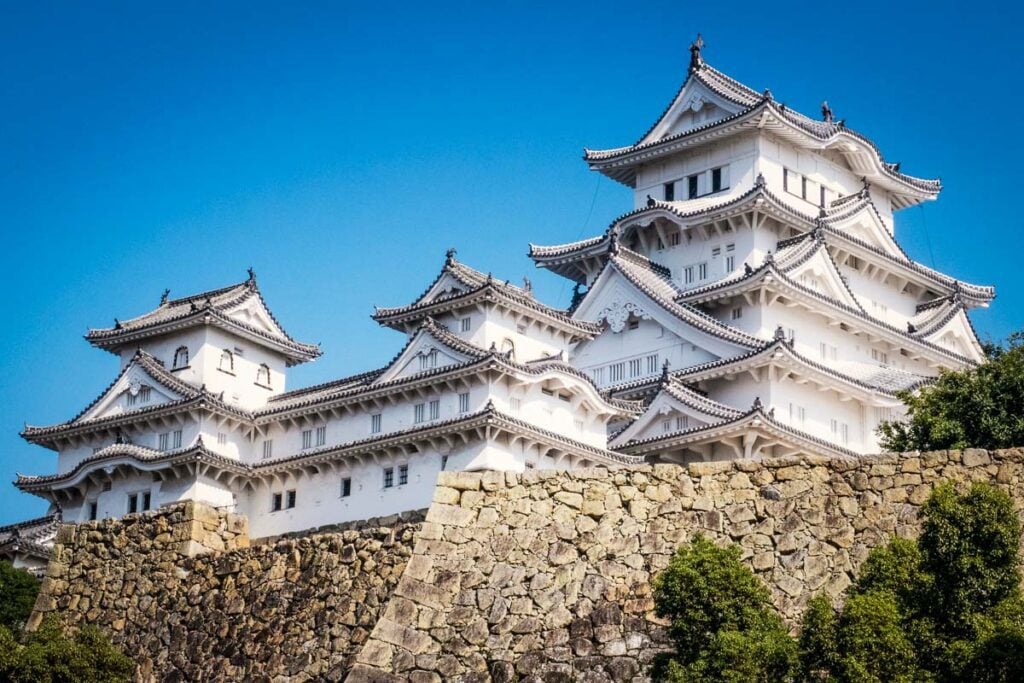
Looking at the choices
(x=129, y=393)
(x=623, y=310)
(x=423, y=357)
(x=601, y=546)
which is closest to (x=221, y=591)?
(x=601, y=546)

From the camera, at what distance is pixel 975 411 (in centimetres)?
4200

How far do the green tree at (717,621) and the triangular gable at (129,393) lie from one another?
117ft

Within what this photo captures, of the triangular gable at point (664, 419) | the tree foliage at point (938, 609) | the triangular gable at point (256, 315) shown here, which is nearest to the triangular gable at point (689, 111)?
the triangular gable at point (664, 419)

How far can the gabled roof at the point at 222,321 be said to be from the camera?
Answer: 6288 centimetres

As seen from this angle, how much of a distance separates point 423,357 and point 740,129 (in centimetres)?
1621

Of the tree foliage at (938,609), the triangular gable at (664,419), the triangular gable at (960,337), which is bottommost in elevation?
the tree foliage at (938,609)

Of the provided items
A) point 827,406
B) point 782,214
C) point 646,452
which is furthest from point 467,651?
point 782,214

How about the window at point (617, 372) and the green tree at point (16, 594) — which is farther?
the window at point (617, 372)

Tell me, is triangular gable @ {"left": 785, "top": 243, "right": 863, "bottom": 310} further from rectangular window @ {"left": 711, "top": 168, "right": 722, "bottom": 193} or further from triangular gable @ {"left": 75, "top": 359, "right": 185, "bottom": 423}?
triangular gable @ {"left": 75, "top": 359, "right": 185, "bottom": 423}

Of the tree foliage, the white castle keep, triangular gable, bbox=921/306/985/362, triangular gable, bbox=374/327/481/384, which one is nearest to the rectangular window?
the white castle keep

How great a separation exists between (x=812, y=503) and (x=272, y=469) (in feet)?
103

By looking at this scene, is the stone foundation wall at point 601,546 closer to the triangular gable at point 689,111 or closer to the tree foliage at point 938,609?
the tree foliage at point 938,609

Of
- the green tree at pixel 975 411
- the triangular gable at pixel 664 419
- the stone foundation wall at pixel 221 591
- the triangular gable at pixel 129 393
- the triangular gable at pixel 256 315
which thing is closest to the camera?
the stone foundation wall at pixel 221 591

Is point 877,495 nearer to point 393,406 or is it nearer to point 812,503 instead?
point 812,503
